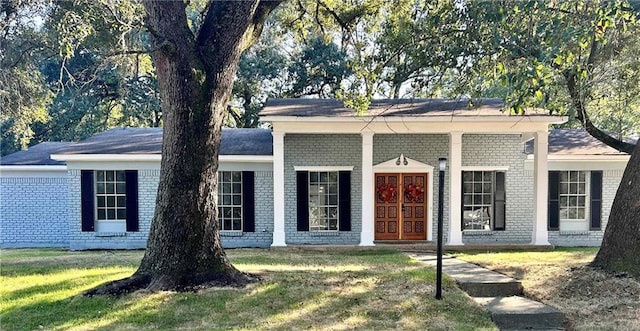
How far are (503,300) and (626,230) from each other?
267cm

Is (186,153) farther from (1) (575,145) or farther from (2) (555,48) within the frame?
(1) (575,145)

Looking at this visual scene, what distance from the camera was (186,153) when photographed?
21.9 ft

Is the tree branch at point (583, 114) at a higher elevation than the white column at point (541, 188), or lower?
higher

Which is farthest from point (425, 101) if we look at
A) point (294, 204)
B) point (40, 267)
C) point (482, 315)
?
point (40, 267)

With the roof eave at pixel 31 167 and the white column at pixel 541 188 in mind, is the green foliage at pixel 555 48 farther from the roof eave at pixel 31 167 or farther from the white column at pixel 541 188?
the roof eave at pixel 31 167

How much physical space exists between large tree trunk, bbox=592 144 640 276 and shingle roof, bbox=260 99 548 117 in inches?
171

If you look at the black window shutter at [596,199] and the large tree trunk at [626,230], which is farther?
the black window shutter at [596,199]

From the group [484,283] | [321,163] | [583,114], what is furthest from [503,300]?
[321,163]

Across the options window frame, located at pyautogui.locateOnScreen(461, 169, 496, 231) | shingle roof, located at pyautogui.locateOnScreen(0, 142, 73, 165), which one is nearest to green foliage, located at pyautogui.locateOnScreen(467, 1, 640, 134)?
window frame, located at pyautogui.locateOnScreen(461, 169, 496, 231)

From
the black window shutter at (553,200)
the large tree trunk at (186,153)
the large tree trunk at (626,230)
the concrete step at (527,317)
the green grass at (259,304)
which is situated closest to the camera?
the green grass at (259,304)

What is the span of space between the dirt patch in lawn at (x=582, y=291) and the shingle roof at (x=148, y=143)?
7551mm

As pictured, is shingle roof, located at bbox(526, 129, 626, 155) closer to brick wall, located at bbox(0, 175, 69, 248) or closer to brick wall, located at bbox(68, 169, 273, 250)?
brick wall, located at bbox(68, 169, 273, 250)

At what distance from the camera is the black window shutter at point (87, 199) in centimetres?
1314

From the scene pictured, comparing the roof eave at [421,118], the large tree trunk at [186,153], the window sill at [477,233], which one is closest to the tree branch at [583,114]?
the roof eave at [421,118]
